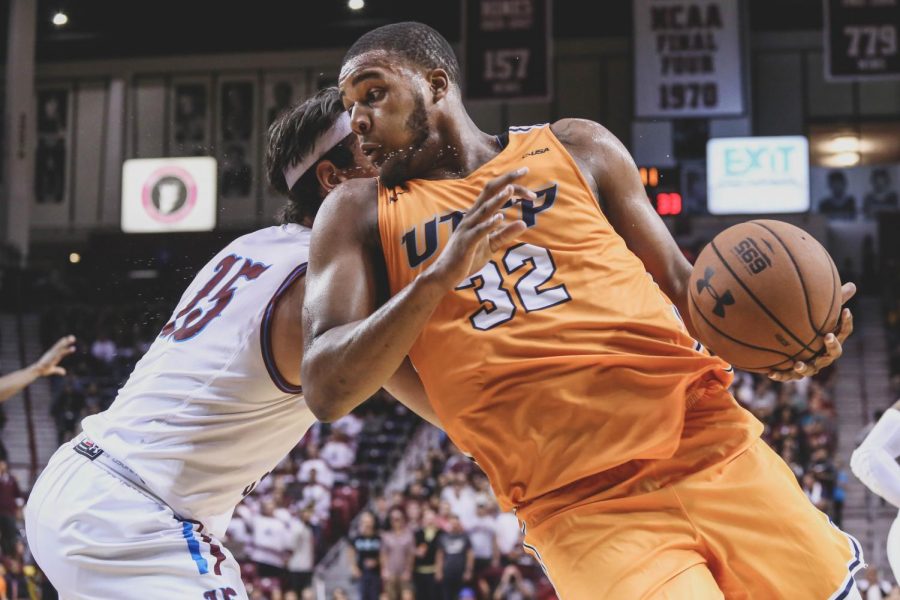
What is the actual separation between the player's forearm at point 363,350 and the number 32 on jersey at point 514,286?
0.24m

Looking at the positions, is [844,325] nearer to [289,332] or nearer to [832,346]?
[832,346]

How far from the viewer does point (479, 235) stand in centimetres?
233

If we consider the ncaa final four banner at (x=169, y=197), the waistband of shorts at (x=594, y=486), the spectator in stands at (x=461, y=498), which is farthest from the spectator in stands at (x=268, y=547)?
the waistband of shorts at (x=594, y=486)

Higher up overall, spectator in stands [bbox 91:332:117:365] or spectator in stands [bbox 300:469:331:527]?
spectator in stands [bbox 91:332:117:365]

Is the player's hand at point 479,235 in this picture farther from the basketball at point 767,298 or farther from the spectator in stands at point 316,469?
the spectator in stands at point 316,469

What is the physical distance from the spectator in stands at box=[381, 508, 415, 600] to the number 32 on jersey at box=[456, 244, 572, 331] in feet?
30.7

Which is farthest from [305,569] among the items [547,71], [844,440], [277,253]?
[277,253]

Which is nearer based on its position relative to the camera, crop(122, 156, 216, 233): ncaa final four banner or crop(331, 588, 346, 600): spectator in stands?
crop(331, 588, 346, 600): spectator in stands

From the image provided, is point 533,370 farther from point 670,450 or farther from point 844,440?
point 844,440

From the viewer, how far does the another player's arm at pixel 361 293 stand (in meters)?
2.36

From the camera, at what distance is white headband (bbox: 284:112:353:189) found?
3.30 metres

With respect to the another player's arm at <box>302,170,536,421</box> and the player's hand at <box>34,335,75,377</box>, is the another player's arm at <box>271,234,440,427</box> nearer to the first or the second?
the another player's arm at <box>302,170,536,421</box>

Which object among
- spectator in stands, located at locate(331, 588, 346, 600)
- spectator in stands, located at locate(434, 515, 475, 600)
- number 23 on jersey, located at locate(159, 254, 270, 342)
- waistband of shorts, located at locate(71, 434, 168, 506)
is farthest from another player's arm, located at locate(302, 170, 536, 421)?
spectator in stands, located at locate(434, 515, 475, 600)

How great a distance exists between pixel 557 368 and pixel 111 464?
1.19 metres
